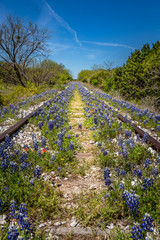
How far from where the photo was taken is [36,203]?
2.40 metres

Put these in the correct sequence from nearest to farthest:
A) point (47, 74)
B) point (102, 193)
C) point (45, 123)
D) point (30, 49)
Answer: point (102, 193) → point (45, 123) → point (30, 49) → point (47, 74)

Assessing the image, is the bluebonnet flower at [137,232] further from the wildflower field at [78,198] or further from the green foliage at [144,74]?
the green foliage at [144,74]

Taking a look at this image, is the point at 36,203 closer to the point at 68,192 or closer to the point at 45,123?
the point at 68,192

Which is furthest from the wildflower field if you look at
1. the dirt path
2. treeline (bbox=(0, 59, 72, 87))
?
treeline (bbox=(0, 59, 72, 87))

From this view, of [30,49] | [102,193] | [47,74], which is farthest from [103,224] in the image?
[47,74]

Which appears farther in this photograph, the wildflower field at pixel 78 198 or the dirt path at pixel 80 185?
the dirt path at pixel 80 185

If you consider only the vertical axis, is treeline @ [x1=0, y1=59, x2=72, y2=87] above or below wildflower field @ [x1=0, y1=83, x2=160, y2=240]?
above

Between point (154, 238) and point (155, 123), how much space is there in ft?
15.0

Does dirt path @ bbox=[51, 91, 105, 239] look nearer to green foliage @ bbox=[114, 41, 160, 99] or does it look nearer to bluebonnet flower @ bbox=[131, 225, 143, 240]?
bluebonnet flower @ bbox=[131, 225, 143, 240]

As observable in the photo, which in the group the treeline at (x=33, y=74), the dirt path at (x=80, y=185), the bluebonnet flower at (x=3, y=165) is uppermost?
the treeline at (x=33, y=74)

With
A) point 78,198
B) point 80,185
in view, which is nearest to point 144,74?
point 80,185

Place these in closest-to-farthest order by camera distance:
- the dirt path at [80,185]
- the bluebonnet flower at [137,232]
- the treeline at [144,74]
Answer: the bluebonnet flower at [137,232]
the dirt path at [80,185]
the treeline at [144,74]

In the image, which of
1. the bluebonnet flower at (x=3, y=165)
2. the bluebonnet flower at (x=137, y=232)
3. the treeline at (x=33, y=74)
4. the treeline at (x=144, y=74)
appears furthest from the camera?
the treeline at (x=33, y=74)

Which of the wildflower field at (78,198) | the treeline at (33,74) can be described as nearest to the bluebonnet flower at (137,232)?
the wildflower field at (78,198)
